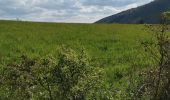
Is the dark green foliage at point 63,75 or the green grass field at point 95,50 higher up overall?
the dark green foliage at point 63,75

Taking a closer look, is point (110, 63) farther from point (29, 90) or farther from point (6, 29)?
point (6, 29)

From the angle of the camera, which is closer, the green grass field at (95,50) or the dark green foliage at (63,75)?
the dark green foliage at (63,75)

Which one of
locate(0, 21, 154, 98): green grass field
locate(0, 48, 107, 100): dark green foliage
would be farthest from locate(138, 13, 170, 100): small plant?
locate(0, 21, 154, 98): green grass field

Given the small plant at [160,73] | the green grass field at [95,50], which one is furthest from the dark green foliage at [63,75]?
the green grass field at [95,50]

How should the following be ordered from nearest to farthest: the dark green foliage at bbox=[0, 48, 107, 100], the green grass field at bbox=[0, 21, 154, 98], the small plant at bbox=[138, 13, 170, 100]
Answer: the small plant at bbox=[138, 13, 170, 100] → the dark green foliage at bbox=[0, 48, 107, 100] → the green grass field at bbox=[0, 21, 154, 98]

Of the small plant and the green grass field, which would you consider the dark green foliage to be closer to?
the small plant

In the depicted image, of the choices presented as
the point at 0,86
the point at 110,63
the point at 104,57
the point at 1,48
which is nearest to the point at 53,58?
the point at 0,86

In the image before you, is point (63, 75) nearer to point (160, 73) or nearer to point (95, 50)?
point (160, 73)

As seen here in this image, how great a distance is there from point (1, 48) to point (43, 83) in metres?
15.3

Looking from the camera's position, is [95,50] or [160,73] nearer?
[160,73]

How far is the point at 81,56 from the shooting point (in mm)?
9609

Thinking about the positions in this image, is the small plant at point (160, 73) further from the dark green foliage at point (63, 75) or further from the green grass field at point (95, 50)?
the green grass field at point (95, 50)

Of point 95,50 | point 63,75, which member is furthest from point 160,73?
point 95,50

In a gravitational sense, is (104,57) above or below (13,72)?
below
